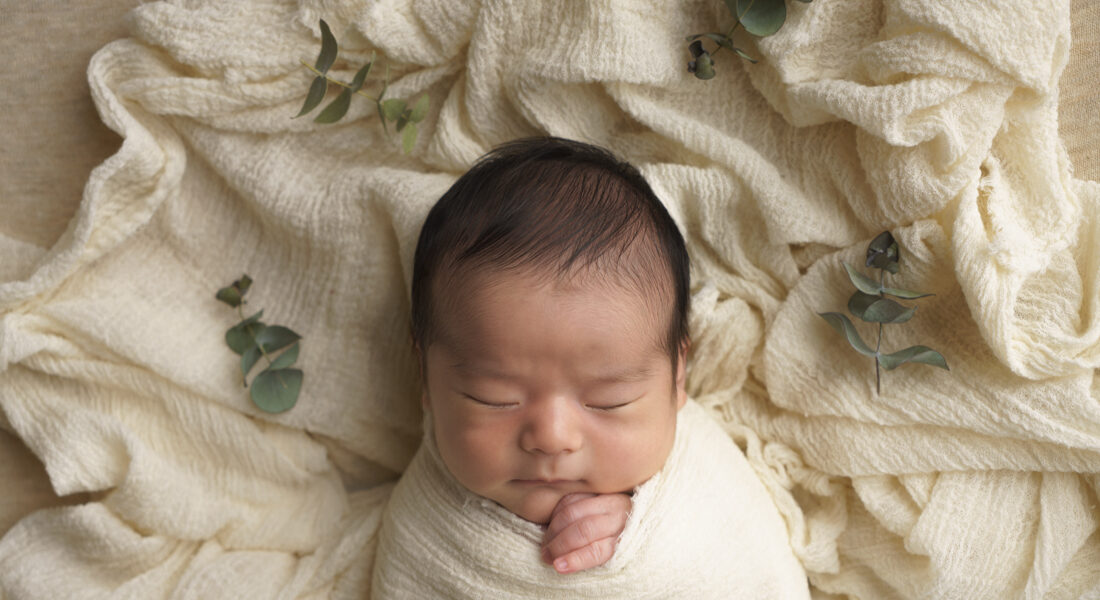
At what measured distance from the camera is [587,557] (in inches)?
43.5

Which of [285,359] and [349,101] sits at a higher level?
[349,101]

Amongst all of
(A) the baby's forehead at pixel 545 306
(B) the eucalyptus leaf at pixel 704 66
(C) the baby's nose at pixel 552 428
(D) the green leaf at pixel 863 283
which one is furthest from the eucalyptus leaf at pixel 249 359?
(D) the green leaf at pixel 863 283

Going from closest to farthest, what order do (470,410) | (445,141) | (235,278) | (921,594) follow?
(470,410), (921,594), (445,141), (235,278)

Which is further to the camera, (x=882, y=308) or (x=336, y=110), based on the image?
(x=336, y=110)

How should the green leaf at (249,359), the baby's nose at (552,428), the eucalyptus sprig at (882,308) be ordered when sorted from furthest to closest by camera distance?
the green leaf at (249,359), the eucalyptus sprig at (882,308), the baby's nose at (552,428)

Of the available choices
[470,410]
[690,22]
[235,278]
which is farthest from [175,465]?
[690,22]

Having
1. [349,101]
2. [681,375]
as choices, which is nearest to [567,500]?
[681,375]

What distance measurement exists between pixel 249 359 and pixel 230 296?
0.38 feet

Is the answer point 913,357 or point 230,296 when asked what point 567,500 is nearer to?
point 913,357

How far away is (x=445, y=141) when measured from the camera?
4.40 ft

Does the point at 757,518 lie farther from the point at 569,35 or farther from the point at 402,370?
the point at 569,35

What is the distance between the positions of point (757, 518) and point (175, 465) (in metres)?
0.96

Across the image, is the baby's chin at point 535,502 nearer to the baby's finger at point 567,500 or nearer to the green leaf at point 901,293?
the baby's finger at point 567,500

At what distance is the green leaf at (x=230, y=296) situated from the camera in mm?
1413
